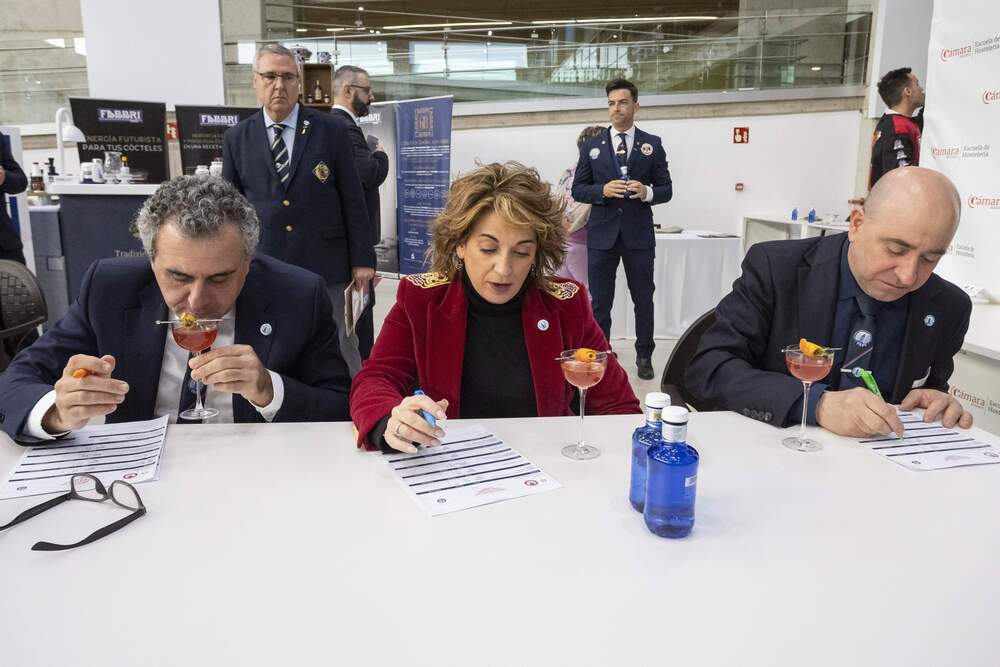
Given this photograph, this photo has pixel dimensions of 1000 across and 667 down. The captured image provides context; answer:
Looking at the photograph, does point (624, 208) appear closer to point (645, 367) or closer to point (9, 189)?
point (645, 367)

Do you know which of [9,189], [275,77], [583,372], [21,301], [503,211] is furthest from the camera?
[9,189]

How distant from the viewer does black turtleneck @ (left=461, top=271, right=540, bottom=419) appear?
1.81 meters

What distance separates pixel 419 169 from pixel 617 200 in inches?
90.4

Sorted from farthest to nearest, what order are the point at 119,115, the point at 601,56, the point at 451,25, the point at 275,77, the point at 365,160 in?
1. the point at 451,25
2. the point at 601,56
3. the point at 119,115
4. the point at 365,160
5. the point at 275,77

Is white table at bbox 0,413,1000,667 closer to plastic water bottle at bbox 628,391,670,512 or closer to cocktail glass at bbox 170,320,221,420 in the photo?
plastic water bottle at bbox 628,391,670,512

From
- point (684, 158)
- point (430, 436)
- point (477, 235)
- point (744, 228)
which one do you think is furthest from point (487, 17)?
point (430, 436)

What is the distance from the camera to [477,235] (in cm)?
171

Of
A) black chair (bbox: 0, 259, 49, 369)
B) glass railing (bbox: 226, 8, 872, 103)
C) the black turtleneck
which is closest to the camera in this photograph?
the black turtleneck

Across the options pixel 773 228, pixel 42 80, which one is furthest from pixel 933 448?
pixel 42 80

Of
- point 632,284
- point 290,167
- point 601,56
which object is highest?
point 601,56

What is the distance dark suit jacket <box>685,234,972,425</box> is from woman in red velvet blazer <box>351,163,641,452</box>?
0.24 m

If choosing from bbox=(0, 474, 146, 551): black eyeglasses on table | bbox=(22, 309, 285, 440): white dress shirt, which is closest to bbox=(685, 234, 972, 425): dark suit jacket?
bbox=(22, 309, 285, 440): white dress shirt

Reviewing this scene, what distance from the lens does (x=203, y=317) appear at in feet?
5.48

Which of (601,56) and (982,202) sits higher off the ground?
(601,56)
